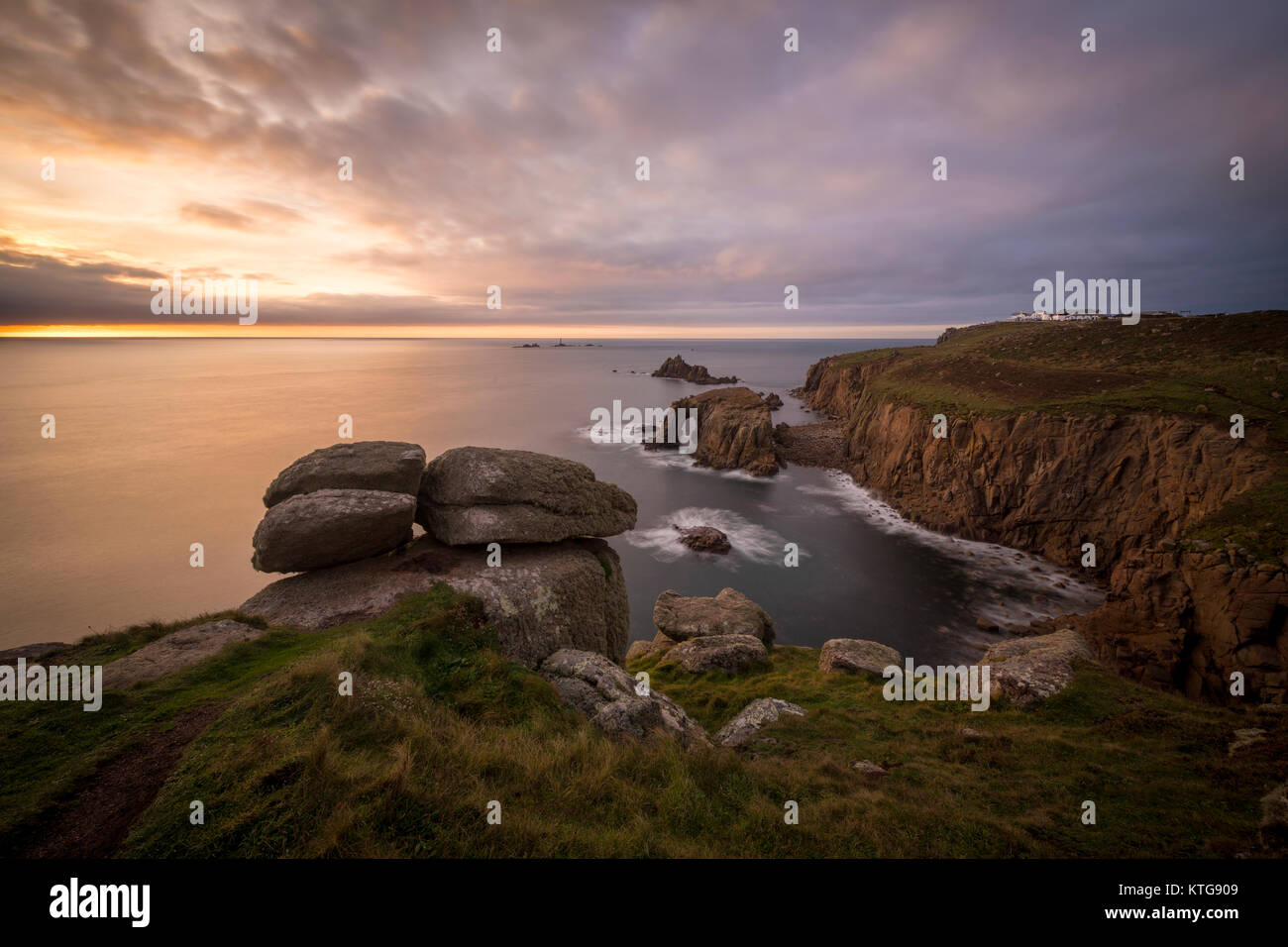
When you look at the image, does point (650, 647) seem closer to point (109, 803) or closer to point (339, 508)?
point (339, 508)

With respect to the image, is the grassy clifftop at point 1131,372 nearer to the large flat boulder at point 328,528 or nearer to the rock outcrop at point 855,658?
the rock outcrop at point 855,658

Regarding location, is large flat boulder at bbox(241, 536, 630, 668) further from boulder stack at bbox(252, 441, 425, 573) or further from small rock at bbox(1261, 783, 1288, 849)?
small rock at bbox(1261, 783, 1288, 849)

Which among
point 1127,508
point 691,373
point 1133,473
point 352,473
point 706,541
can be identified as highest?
point 691,373

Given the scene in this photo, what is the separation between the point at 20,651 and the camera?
1047 centimetres

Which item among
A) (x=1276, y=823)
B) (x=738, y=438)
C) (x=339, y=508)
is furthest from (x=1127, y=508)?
(x=339, y=508)

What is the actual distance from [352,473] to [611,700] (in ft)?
38.7

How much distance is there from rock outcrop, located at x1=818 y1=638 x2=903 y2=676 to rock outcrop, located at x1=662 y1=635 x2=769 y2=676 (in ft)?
9.58

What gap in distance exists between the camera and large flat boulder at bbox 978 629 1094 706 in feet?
50.9

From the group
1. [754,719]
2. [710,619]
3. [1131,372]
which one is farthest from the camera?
[1131,372]

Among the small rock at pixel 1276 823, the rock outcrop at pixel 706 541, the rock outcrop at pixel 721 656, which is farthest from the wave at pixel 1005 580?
the small rock at pixel 1276 823

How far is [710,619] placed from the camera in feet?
88.0

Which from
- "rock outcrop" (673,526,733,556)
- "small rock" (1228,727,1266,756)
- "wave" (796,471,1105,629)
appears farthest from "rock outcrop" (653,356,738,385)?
"small rock" (1228,727,1266,756)

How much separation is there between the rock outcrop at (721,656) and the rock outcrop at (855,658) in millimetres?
2920

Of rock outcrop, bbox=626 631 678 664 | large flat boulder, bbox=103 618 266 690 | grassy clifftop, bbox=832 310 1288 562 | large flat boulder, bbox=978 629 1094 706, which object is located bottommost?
rock outcrop, bbox=626 631 678 664
